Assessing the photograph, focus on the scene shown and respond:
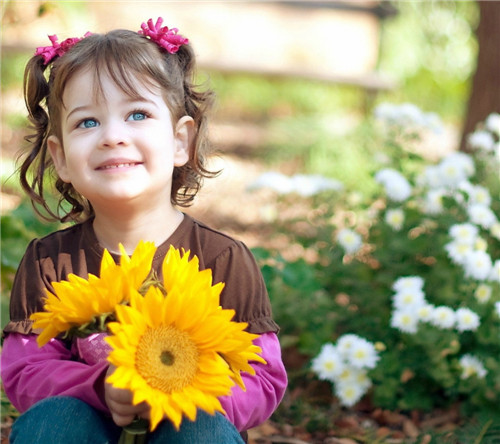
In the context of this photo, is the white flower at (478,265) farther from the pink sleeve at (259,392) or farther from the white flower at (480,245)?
the pink sleeve at (259,392)

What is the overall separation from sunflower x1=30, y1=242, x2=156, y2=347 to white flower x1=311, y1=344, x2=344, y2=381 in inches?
55.4

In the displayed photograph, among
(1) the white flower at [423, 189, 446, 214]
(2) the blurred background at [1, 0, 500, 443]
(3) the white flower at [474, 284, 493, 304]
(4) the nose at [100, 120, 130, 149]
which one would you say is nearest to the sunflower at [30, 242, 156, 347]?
(4) the nose at [100, 120, 130, 149]

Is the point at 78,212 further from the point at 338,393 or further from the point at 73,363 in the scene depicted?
the point at 338,393

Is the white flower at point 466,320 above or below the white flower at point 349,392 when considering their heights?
above

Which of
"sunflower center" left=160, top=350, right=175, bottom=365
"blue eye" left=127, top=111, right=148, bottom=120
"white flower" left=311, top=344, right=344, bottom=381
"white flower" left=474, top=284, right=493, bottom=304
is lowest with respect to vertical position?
"white flower" left=311, top=344, right=344, bottom=381

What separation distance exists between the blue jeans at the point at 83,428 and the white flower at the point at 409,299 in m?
1.21

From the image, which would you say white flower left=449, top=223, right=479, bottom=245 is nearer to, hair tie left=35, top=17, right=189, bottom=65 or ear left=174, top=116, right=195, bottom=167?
ear left=174, top=116, right=195, bottom=167

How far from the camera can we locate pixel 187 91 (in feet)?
6.38

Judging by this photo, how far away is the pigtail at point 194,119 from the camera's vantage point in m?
1.93

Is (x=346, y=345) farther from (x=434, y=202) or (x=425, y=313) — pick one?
(x=434, y=202)

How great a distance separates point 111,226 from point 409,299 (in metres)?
1.24

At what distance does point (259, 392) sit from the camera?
1693mm

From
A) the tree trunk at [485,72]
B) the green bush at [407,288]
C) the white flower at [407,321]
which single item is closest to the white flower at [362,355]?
the green bush at [407,288]

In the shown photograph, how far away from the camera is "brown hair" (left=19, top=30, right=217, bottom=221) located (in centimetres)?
174
